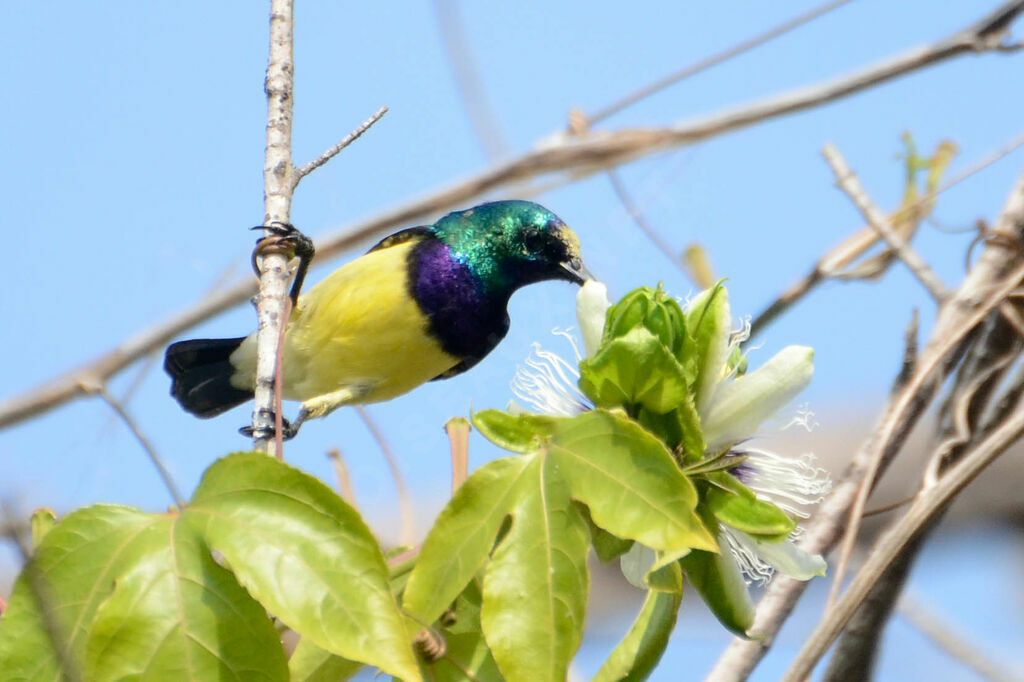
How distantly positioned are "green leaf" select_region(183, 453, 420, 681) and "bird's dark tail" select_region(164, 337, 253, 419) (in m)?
1.81

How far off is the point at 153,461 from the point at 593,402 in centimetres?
45

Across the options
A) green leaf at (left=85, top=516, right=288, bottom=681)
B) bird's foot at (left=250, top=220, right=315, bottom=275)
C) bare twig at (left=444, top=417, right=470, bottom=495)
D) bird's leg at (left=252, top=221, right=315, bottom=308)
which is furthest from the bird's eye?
green leaf at (left=85, top=516, right=288, bottom=681)

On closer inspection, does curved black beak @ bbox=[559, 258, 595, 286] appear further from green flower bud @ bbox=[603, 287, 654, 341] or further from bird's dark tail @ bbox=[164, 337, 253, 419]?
green flower bud @ bbox=[603, 287, 654, 341]

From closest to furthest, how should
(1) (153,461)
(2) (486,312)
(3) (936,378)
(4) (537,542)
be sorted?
1. (4) (537,542)
2. (1) (153,461)
3. (3) (936,378)
4. (2) (486,312)

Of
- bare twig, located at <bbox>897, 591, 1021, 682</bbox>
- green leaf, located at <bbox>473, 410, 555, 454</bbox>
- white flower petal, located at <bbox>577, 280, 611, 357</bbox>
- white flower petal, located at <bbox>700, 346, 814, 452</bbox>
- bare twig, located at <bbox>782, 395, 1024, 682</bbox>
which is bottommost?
bare twig, located at <bbox>897, 591, 1021, 682</bbox>

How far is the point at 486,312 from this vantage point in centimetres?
249

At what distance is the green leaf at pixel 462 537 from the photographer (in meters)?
1.05

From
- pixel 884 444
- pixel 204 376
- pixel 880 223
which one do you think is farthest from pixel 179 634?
pixel 204 376

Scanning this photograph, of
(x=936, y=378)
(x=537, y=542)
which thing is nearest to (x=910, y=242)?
(x=936, y=378)

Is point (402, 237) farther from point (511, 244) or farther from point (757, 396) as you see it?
point (757, 396)

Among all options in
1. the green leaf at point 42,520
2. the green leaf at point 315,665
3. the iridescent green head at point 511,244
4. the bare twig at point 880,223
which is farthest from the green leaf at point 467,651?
the iridescent green head at point 511,244

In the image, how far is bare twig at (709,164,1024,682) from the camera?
125 centimetres

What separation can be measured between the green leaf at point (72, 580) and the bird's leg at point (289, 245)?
46 cm

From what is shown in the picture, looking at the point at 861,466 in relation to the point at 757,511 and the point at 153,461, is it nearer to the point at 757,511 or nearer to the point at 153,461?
the point at 757,511
